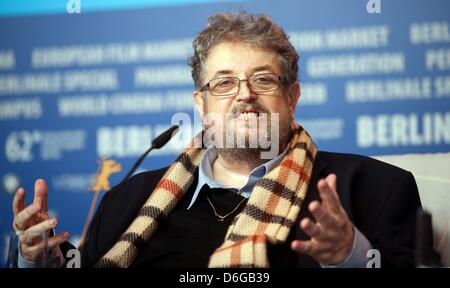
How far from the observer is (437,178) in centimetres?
207

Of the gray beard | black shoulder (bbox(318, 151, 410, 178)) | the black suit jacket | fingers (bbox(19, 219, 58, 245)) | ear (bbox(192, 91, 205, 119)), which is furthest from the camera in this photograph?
ear (bbox(192, 91, 205, 119))

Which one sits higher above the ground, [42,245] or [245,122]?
[245,122]

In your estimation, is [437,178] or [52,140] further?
[52,140]

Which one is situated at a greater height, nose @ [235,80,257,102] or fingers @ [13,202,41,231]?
nose @ [235,80,257,102]

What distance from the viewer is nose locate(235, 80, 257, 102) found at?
206 centimetres

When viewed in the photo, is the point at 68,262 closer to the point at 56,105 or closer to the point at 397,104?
the point at 56,105

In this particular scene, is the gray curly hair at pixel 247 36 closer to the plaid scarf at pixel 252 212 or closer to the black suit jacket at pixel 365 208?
the plaid scarf at pixel 252 212

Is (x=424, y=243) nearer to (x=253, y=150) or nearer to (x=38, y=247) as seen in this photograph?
(x=253, y=150)

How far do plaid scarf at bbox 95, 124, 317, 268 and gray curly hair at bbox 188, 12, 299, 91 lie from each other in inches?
9.4

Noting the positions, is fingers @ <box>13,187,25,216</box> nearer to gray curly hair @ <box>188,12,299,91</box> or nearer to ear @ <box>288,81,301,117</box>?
gray curly hair @ <box>188,12,299,91</box>

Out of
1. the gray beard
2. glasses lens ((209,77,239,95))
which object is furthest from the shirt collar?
glasses lens ((209,77,239,95))
